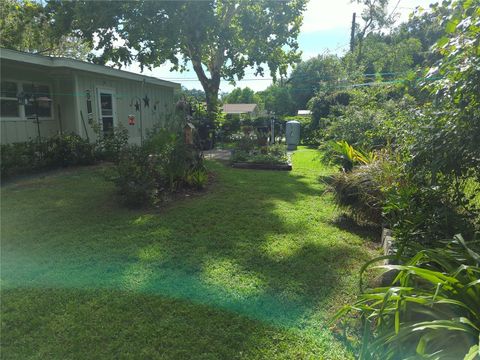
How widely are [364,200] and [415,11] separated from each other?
8.35 feet

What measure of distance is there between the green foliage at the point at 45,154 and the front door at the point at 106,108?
226 centimetres

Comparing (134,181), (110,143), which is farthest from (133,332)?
(110,143)

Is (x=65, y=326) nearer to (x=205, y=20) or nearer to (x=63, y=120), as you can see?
(x=63, y=120)

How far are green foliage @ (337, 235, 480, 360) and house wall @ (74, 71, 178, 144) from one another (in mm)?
5627

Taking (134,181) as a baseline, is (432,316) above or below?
below

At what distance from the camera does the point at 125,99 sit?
1262 centimetres

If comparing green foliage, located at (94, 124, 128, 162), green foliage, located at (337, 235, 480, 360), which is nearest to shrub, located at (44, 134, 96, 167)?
green foliage, located at (94, 124, 128, 162)

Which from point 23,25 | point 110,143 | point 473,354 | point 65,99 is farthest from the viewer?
point 23,25

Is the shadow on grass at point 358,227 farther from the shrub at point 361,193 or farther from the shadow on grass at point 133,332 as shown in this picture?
the shadow on grass at point 133,332

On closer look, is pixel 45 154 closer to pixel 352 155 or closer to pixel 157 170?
pixel 157 170

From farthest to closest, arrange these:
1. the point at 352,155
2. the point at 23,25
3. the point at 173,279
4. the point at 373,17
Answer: the point at 373,17
the point at 23,25
the point at 352,155
the point at 173,279

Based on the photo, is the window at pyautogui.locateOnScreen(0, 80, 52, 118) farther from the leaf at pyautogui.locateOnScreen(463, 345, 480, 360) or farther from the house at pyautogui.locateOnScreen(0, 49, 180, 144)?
the leaf at pyautogui.locateOnScreen(463, 345, 480, 360)

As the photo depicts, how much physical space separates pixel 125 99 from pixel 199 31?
164 inches

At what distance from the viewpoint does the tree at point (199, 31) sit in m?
13.2
